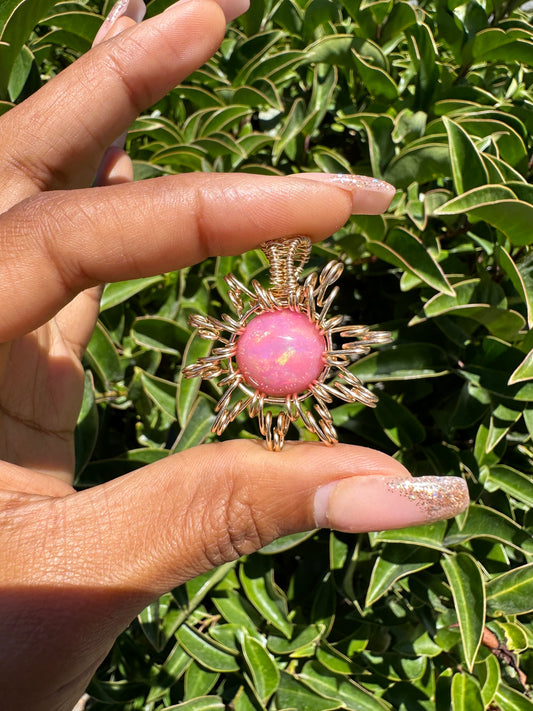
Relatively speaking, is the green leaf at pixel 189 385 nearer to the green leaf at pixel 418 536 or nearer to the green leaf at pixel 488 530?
the green leaf at pixel 418 536

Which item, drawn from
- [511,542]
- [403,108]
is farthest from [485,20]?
[511,542]

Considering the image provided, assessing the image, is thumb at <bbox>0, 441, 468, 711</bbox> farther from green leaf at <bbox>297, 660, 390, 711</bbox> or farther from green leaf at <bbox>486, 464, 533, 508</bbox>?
green leaf at <bbox>297, 660, 390, 711</bbox>

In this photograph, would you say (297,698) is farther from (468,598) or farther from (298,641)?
(468,598)

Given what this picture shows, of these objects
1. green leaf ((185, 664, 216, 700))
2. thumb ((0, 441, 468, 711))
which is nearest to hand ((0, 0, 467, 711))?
thumb ((0, 441, 468, 711))

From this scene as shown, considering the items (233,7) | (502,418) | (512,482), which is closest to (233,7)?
(233,7)

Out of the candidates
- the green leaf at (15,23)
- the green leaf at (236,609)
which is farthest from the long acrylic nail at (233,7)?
the green leaf at (236,609)

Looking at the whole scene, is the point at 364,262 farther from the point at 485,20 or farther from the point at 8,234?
the point at 8,234
